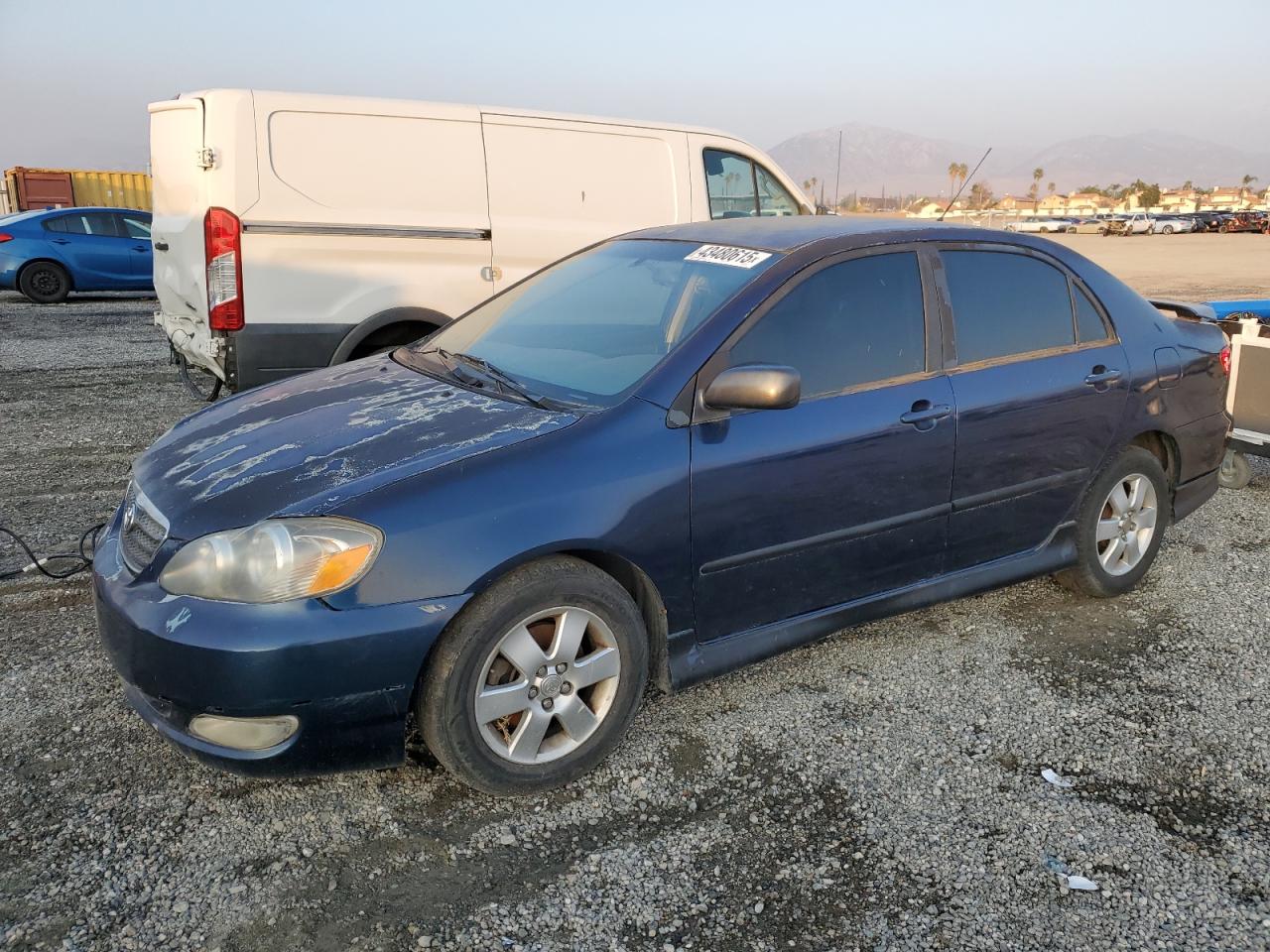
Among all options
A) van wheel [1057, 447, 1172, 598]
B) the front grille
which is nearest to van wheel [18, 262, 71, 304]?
the front grille

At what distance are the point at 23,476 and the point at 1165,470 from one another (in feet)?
19.8

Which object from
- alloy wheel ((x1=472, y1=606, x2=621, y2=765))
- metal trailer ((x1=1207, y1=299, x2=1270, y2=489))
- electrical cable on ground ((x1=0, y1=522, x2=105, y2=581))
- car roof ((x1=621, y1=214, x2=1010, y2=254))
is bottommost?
electrical cable on ground ((x1=0, y1=522, x2=105, y2=581))

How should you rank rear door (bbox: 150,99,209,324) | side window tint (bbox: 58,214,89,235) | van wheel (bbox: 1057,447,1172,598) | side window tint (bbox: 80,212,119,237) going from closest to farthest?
van wheel (bbox: 1057,447,1172,598)
rear door (bbox: 150,99,209,324)
side window tint (bbox: 58,214,89,235)
side window tint (bbox: 80,212,119,237)

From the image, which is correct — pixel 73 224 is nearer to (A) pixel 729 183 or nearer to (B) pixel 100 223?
(B) pixel 100 223

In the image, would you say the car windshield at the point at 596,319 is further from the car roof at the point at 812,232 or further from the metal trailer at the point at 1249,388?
the metal trailer at the point at 1249,388

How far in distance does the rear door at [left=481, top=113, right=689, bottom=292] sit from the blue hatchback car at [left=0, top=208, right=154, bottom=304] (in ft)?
34.3

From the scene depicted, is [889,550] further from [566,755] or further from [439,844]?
[439,844]

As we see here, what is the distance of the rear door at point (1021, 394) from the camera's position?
3684mm

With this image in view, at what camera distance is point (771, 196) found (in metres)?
7.88

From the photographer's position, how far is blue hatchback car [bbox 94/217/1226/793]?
260cm

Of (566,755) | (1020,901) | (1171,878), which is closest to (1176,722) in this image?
(1171,878)

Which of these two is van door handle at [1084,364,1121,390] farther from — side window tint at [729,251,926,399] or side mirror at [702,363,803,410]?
side mirror at [702,363,803,410]

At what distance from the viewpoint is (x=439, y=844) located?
2.69 metres

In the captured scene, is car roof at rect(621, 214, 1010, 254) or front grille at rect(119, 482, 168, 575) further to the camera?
car roof at rect(621, 214, 1010, 254)
